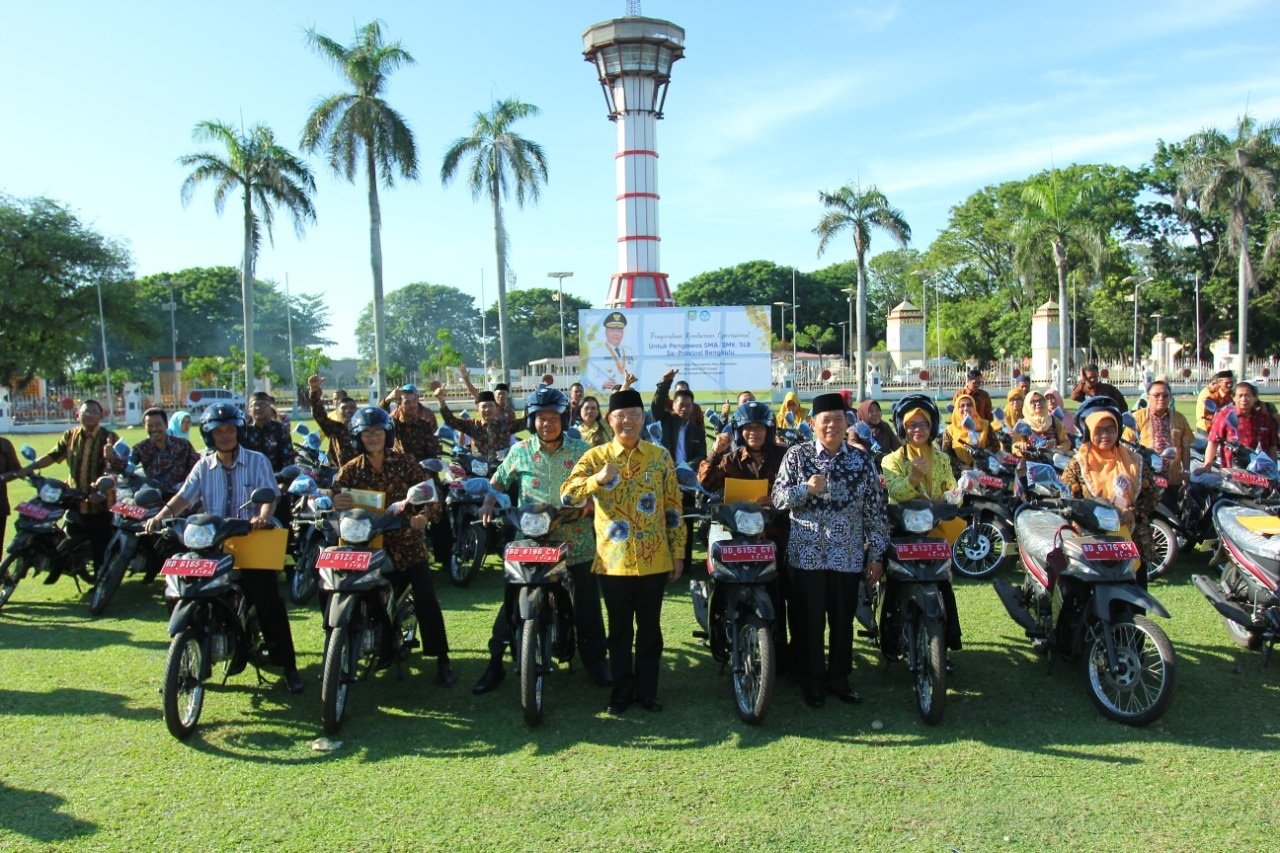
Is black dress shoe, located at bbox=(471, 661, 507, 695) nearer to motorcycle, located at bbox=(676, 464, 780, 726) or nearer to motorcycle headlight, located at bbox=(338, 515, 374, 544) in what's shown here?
motorcycle headlight, located at bbox=(338, 515, 374, 544)

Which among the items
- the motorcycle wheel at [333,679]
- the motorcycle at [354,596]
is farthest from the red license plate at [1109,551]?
the motorcycle wheel at [333,679]

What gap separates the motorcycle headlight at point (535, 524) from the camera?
4879 mm

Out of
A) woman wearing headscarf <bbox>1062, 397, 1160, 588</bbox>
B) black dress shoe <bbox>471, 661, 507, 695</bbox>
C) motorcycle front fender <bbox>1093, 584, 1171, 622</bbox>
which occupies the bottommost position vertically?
black dress shoe <bbox>471, 661, 507, 695</bbox>

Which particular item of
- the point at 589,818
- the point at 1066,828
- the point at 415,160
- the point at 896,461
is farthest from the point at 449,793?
the point at 415,160

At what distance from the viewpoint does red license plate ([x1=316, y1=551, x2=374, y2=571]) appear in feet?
15.1

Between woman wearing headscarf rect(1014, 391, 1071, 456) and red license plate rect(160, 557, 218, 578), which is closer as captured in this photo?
red license plate rect(160, 557, 218, 578)

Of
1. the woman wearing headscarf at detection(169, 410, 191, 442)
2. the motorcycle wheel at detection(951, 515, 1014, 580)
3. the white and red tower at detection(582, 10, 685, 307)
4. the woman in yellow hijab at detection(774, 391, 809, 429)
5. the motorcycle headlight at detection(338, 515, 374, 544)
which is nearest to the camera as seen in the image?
the motorcycle headlight at detection(338, 515, 374, 544)

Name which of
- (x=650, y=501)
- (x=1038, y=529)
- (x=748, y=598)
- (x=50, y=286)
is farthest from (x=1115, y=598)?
(x=50, y=286)

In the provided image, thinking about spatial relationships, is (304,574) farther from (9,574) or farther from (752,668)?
(752,668)

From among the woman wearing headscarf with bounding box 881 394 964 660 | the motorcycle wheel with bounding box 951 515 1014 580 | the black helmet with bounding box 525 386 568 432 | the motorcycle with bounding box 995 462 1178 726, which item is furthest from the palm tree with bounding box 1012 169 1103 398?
the black helmet with bounding box 525 386 568 432

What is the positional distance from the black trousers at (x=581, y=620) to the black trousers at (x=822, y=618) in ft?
3.65

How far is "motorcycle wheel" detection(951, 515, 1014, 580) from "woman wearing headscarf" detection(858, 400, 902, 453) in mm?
1422

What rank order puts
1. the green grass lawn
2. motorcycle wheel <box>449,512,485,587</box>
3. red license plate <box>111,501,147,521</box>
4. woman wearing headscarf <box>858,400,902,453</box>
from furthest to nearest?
woman wearing headscarf <box>858,400,902,453</box> < motorcycle wheel <box>449,512,485,587</box> < red license plate <box>111,501,147,521</box> < the green grass lawn

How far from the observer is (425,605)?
5.31 m
